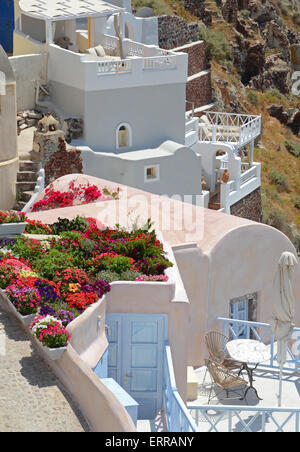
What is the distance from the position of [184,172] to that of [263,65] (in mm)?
26864

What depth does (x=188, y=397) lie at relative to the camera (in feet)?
59.7

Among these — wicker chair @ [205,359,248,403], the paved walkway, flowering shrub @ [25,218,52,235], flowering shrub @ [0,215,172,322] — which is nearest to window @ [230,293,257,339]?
wicker chair @ [205,359,248,403]

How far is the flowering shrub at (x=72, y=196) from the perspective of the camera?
2314 centimetres

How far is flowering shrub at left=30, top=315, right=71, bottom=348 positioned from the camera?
14.0 m

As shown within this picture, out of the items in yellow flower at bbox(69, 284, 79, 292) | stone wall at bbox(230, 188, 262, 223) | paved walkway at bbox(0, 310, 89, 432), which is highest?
yellow flower at bbox(69, 284, 79, 292)

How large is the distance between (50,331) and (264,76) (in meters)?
44.8

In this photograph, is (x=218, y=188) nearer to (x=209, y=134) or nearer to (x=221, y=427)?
(x=209, y=134)

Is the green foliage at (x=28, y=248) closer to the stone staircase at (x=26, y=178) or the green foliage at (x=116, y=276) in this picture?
the green foliage at (x=116, y=276)

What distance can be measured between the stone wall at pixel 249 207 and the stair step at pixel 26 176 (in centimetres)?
1130

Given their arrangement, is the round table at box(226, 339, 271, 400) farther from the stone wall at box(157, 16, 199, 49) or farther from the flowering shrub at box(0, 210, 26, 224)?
the stone wall at box(157, 16, 199, 49)

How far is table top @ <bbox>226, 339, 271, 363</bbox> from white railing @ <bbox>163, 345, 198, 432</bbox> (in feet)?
6.46

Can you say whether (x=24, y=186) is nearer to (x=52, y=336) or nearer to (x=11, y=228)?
(x=11, y=228)

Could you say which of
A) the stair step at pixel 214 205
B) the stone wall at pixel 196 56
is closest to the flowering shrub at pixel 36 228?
the stair step at pixel 214 205

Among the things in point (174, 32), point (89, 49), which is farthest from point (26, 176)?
point (174, 32)
